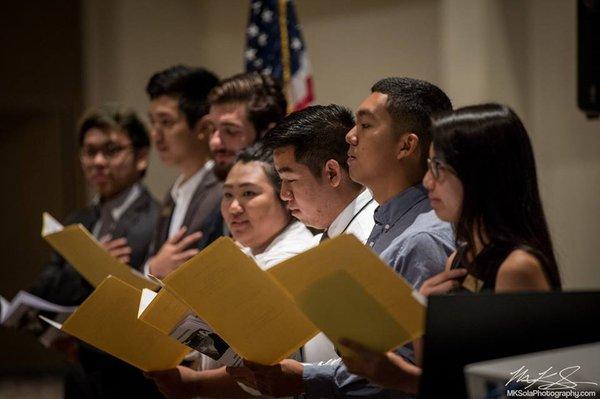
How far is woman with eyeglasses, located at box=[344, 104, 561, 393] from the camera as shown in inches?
81.1

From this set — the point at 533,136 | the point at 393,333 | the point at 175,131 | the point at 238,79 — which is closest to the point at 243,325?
the point at 393,333

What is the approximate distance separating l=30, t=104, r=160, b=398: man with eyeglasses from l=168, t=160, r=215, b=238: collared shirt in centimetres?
32

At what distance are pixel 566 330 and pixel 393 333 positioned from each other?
35 centimetres

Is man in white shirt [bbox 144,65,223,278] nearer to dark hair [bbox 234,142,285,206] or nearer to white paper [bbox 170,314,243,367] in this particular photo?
dark hair [bbox 234,142,285,206]

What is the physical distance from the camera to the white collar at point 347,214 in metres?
2.76

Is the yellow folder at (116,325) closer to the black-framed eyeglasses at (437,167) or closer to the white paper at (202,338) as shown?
the white paper at (202,338)

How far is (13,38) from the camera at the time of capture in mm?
8164

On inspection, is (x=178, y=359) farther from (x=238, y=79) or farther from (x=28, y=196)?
(x=28, y=196)

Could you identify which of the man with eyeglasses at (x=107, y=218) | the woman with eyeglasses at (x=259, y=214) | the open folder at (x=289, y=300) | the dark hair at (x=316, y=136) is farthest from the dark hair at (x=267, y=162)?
the man with eyeglasses at (x=107, y=218)

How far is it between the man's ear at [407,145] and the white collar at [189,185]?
2.02 m

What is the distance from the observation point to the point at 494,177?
81.4 inches

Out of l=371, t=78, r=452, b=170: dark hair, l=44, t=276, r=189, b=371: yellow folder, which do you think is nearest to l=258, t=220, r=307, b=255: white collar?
l=44, t=276, r=189, b=371: yellow folder

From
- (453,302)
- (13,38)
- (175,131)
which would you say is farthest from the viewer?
(13,38)

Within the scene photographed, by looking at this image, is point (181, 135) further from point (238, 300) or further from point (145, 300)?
point (238, 300)
